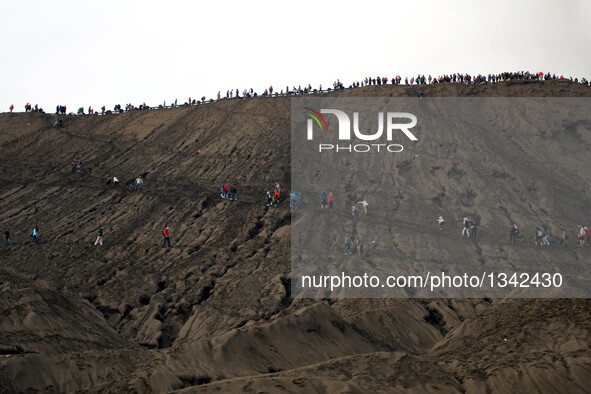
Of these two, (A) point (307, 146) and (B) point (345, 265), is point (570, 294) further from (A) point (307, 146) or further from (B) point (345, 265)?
(A) point (307, 146)

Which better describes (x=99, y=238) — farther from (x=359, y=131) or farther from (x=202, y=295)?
(x=359, y=131)

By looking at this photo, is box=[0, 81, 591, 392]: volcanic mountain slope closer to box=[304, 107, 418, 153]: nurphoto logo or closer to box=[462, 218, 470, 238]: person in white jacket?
box=[304, 107, 418, 153]: nurphoto logo

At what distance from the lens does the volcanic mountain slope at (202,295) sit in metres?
15.3

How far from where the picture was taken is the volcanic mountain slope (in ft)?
50.3

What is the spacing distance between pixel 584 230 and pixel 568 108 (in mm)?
15024

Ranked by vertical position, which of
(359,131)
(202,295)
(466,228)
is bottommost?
(202,295)

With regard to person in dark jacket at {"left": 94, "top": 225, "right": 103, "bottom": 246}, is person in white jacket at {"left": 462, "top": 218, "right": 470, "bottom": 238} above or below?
above

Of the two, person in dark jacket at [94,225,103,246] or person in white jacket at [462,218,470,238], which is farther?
person in dark jacket at [94,225,103,246]

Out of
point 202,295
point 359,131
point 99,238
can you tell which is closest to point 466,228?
point 359,131

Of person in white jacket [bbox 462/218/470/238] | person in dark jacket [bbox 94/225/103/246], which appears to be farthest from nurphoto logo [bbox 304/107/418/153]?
person in dark jacket [bbox 94/225/103/246]

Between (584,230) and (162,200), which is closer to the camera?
(584,230)

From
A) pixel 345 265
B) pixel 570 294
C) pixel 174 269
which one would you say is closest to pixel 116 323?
pixel 174 269

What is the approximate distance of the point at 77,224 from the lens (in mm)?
34750

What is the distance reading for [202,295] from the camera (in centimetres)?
2653
